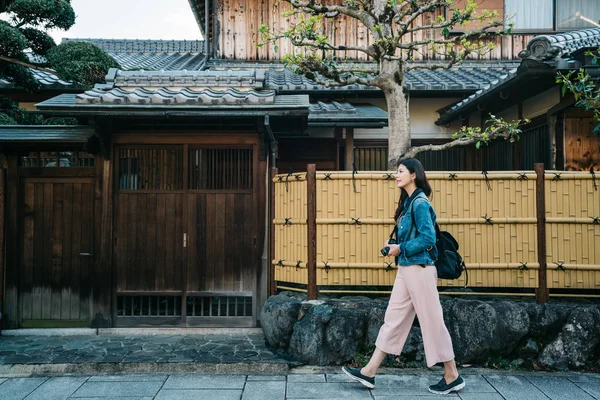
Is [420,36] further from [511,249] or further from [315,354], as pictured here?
[315,354]

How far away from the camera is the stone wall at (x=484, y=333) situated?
19.0ft

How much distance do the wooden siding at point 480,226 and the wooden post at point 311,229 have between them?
72 mm

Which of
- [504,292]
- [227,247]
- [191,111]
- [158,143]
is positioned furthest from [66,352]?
[504,292]

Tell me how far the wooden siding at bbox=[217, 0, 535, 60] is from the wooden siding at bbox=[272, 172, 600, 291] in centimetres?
710

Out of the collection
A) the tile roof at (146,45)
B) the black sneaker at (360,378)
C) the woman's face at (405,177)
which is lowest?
the black sneaker at (360,378)

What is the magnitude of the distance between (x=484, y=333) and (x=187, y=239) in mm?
4569

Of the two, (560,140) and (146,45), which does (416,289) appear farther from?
(146,45)

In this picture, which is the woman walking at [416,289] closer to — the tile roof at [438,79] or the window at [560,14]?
the tile roof at [438,79]

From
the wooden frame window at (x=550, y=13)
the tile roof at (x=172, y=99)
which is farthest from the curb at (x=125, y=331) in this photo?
the wooden frame window at (x=550, y=13)

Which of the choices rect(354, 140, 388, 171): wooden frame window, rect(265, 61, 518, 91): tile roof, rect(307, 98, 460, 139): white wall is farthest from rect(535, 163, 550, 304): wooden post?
rect(307, 98, 460, 139): white wall

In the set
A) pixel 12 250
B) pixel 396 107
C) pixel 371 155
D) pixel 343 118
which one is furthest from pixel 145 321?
pixel 371 155

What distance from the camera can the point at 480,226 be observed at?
6148 millimetres

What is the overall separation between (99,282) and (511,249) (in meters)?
6.21

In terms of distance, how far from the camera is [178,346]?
6484 mm
